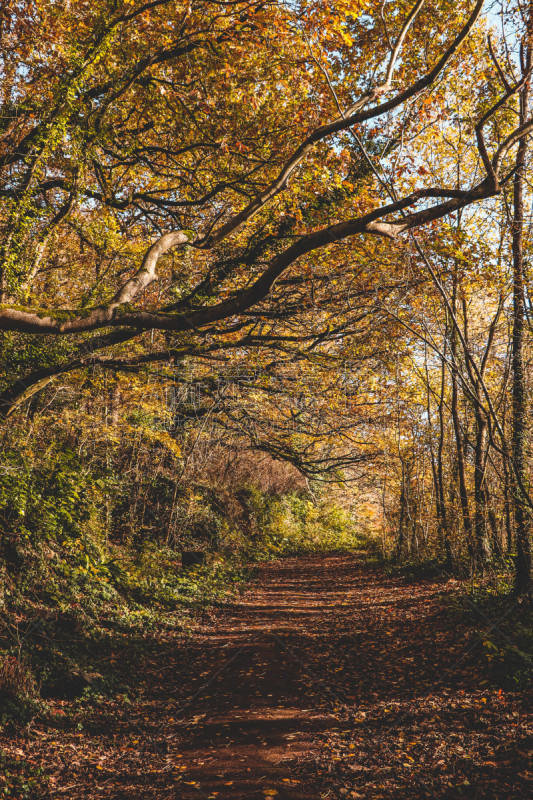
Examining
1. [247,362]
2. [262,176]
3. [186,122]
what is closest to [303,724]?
[247,362]

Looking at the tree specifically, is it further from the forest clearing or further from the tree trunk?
the tree trunk

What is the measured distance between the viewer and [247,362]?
10195mm

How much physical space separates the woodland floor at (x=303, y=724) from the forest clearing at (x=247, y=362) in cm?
4

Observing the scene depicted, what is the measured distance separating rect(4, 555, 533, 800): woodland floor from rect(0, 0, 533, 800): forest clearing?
0.12 ft

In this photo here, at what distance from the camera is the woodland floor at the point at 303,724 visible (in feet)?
13.0

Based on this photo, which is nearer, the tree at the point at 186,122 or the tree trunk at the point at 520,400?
the tree at the point at 186,122

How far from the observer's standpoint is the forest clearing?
4.54 meters

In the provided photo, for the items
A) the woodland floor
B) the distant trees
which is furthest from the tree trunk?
the woodland floor

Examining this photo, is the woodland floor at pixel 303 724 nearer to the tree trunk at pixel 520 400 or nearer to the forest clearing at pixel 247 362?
the forest clearing at pixel 247 362

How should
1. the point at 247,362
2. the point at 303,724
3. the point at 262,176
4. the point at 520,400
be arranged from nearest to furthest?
1. the point at 303,724
2. the point at 520,400
3. the point at 262,176
4. the point at 247,362

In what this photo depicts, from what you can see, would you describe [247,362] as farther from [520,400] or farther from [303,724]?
[303,724]

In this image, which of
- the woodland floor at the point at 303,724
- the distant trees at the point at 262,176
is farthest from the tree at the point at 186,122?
the woodland floor at the point at 303,724

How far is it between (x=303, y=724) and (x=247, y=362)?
22.7 ft

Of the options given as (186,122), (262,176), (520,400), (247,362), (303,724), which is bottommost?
(303,724)
